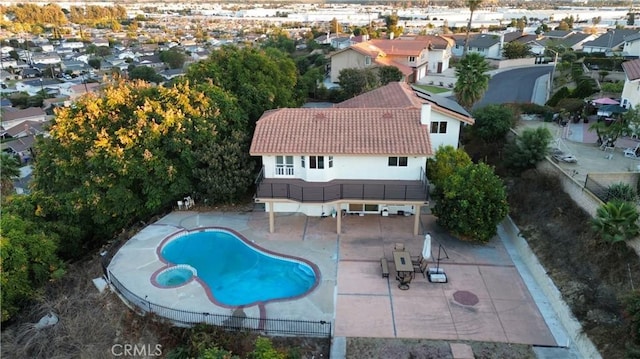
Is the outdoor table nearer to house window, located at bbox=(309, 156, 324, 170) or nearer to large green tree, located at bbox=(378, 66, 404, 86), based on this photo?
house window, located at bbox=(309, 156, 324, 170)

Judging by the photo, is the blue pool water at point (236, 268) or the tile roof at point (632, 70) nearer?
the blue pool water at point (236, 268)

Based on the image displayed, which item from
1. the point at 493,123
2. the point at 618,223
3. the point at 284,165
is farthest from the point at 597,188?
the point at 284,165

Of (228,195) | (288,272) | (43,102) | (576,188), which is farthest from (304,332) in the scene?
(43,102)

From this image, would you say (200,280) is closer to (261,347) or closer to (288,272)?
(288,272)

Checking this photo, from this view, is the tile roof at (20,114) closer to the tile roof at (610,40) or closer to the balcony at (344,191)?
the balcony at (344,191)

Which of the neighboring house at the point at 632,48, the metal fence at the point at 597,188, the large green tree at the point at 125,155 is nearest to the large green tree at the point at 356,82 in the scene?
the large green tree at the point at 125,155

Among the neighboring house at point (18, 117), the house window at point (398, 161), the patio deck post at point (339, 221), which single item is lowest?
the neighboring house at point (18, 117)
